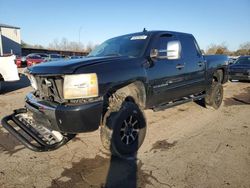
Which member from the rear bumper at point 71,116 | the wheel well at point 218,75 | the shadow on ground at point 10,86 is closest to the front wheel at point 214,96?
the wheel well at point 218,75

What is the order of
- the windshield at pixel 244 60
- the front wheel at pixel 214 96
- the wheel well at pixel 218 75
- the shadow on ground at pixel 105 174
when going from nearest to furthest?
the shadow on ground at pixel 105 174 < the front wheel at pixel 214 96 < the wheel well at pixel 218 75 < the windshield at pixel 244 60

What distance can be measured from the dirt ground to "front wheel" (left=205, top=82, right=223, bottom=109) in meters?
1.33

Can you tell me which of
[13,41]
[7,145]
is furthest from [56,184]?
[13,41]

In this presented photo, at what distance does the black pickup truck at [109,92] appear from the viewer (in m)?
3.11

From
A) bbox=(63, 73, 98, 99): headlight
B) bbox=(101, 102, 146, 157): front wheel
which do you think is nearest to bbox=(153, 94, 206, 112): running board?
bbox=(101, 102, 146, 157): front wheel

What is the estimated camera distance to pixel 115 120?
3.43 metres

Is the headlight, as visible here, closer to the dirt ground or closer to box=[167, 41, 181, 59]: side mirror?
the dirt ground

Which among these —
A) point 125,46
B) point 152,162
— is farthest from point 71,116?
point 125,46

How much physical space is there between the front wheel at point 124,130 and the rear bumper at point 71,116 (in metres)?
0.26

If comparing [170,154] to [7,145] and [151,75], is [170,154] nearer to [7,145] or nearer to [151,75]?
[151,75]

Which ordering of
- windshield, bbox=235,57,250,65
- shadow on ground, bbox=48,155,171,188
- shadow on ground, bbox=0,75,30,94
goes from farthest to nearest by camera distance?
1. windshield, bbox=235,57,250,65
2. shadow on ground, bbox=0,75,30,94
3. shadow on ground, bbox=48,155,171,188

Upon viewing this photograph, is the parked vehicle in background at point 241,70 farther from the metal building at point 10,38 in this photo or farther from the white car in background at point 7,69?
the metal building at point 10,38

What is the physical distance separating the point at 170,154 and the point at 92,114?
147 centimetres

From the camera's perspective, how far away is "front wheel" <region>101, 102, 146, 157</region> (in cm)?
343
